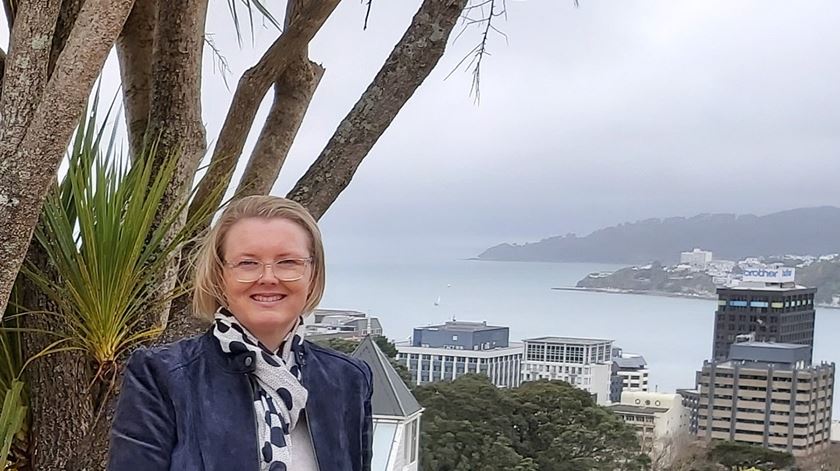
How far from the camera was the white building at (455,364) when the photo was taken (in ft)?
11.4

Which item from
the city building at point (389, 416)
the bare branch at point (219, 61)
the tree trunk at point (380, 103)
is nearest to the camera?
the tree trunk at point (380, 103)

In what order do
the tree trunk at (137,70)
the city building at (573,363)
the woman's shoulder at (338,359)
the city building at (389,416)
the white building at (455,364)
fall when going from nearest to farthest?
1. the woman's shoulder at (338,359)
2. the tree trunk at (137,70)
3. the city building at (389,416)
4. the white building at (455,364)
5. the city building at (573,363)

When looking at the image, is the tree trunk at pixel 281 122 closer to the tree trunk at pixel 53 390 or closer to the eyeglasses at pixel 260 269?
the tree trunk at pixel 53 390

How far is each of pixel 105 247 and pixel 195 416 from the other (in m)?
0.51

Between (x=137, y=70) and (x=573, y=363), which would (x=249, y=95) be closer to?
(x=137, y=70)

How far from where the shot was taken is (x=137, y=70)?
4.76 ft

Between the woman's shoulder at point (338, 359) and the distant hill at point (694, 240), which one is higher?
the distant hill at point (694, 240)

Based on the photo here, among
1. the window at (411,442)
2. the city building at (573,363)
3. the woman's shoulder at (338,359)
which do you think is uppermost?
the woman's shoulder at (338,359)

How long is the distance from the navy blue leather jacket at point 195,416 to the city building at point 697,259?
3854 millimetres

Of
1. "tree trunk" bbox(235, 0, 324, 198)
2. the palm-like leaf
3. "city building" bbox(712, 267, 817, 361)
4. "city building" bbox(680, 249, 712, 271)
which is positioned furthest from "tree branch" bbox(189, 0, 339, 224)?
"city building" bbox(680, 249, 712, 271)

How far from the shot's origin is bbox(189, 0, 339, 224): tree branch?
133 centimetres

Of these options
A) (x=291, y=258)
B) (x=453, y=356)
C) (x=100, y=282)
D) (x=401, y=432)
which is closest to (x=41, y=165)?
(x=100, y=282)

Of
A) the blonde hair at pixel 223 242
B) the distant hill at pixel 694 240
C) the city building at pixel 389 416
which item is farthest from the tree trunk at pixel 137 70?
the distant hill at pixel 694 240

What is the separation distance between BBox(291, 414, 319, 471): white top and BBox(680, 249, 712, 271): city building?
3.86 meters
